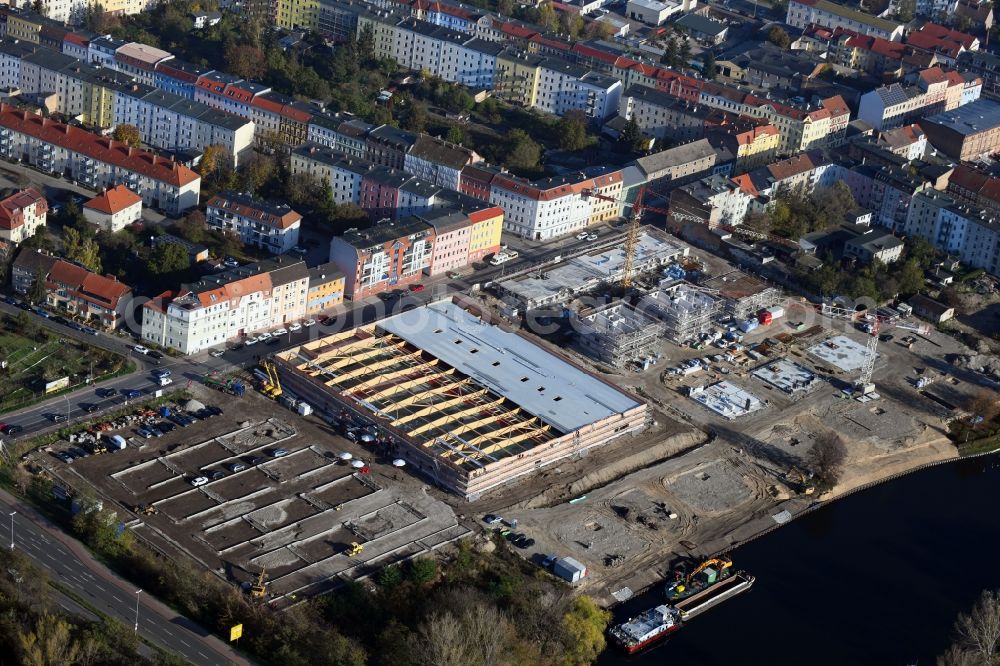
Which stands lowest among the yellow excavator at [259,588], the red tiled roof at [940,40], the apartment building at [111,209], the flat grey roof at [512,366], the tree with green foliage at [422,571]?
the yellow excavator at [259,588]

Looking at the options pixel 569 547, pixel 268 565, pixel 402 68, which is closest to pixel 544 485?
pixel 569 547

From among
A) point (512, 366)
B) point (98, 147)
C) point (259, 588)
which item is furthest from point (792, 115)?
point (259, 588)

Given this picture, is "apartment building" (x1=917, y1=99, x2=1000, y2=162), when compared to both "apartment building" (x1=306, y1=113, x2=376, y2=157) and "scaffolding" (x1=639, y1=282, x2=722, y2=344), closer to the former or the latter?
"scaffolding" (x1=639, y1=282, x2=722, y2=344)

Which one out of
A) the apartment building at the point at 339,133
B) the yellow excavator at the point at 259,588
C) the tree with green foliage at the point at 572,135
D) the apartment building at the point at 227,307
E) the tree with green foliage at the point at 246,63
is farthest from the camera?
the tree with green foliage at the point at 246,63

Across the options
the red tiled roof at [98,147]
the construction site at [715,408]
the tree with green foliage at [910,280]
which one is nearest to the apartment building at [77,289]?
the red tiled roof at [98,147]

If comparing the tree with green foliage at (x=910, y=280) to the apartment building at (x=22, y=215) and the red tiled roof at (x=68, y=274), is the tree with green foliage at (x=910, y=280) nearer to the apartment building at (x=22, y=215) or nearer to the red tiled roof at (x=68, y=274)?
the red tiled roof at (x=68, y=274)

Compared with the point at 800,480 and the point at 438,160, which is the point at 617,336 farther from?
the point at 438,160
